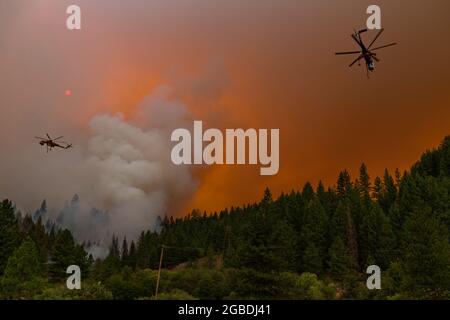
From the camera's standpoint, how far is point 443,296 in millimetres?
47875

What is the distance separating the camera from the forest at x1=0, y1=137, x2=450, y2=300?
49.2 m

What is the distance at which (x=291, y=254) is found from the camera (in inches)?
3642

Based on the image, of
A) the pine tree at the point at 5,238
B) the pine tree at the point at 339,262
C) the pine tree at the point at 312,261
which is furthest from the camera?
the pine tree at the point at 312,261

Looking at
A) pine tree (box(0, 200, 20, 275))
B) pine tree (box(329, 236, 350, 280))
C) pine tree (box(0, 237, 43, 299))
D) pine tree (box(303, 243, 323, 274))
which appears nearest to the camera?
pine tree (box(0, 237, 43, 299))

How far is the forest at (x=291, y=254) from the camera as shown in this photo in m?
49.2

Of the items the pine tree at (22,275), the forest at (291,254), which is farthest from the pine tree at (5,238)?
the pine tree at (22,275)

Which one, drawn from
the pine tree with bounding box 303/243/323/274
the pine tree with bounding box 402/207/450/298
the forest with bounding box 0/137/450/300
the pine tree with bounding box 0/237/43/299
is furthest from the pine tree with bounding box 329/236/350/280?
the pine tree with bounding box 0/237/43/299

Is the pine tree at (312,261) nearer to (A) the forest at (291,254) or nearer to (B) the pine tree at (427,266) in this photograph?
(A) the forest at (291,254)

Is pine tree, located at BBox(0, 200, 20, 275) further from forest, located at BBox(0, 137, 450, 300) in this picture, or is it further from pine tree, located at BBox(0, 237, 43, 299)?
pine tree, located at BBox(0, 237, 43, 299)

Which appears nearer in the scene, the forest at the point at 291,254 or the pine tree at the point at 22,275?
the forest at the point at 291,254

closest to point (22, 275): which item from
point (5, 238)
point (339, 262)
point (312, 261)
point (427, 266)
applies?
point (5, 238)
